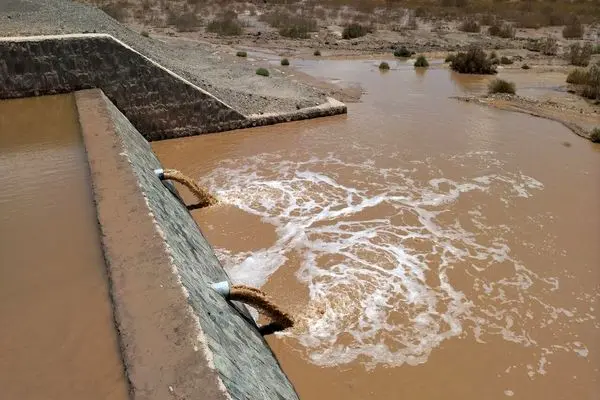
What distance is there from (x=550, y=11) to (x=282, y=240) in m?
34.6

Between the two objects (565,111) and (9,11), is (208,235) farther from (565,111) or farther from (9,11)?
(565,111)

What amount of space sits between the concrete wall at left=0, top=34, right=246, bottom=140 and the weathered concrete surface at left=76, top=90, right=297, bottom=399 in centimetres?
Result: 405

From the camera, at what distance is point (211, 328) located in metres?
3.26

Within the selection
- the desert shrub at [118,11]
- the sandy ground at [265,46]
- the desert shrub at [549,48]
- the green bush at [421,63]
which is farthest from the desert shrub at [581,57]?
the desert shrub at [118,11]

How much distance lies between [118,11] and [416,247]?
2660 cm

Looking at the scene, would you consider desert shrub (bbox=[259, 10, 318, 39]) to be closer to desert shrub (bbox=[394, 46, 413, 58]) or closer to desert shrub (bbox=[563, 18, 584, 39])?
desert shrub (bbox=[394, 46, 413, 58])

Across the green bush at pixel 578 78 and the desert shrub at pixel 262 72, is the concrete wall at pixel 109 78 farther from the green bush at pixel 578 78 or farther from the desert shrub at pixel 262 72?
the green bush at pixel 578 78

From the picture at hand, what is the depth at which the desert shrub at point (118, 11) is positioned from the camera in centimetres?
2633

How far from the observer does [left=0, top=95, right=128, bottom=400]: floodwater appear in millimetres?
2979

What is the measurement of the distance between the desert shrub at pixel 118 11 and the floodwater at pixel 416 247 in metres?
19.6

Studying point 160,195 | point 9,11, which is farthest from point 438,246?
→ point 9,11

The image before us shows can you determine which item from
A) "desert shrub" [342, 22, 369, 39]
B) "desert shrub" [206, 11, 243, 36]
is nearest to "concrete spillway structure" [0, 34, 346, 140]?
"desert shrub" [206, 11, 243, 36]

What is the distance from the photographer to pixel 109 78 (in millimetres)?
9008

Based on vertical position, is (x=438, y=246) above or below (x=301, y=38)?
below
